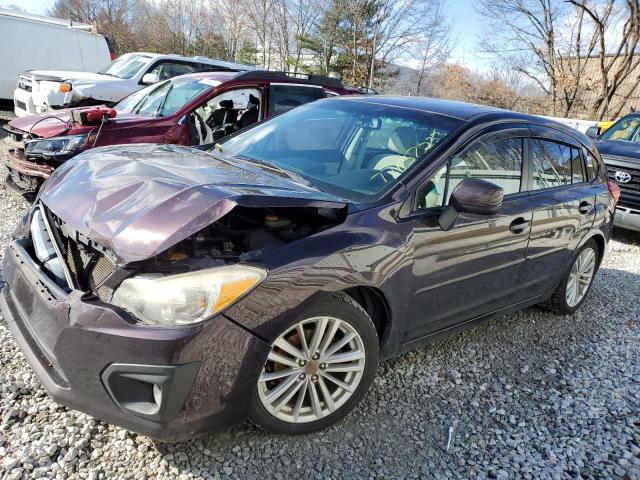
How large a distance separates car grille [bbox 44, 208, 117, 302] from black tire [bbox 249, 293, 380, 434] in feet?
2.58

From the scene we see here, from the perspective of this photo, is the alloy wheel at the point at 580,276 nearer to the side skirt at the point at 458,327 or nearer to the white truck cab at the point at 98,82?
the side skirt at the point at 458,327

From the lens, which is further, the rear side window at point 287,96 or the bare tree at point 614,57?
the bare tree at point 614,57

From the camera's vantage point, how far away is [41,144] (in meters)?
5.08

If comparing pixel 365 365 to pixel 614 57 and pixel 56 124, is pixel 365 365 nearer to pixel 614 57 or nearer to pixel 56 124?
pixel 56 124

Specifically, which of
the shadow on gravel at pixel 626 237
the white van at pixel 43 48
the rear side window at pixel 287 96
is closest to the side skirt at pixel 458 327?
the rear side window at pixel 287 96

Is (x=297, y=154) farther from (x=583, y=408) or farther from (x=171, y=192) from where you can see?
(x=583, y=408)

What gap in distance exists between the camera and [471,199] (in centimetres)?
266

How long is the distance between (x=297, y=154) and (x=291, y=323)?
1.38 m

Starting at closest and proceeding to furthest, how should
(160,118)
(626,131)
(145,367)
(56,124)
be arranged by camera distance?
(145,367) → (56,124) → (160,118) → (626,131)

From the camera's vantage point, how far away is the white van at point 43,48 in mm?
11977

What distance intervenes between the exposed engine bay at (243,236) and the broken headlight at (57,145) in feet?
11.8

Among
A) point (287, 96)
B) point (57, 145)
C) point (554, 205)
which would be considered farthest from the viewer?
point (287, 96)

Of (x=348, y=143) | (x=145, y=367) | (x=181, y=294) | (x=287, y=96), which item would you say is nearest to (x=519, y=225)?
(x=348, y=143)

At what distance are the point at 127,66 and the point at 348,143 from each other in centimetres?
901
